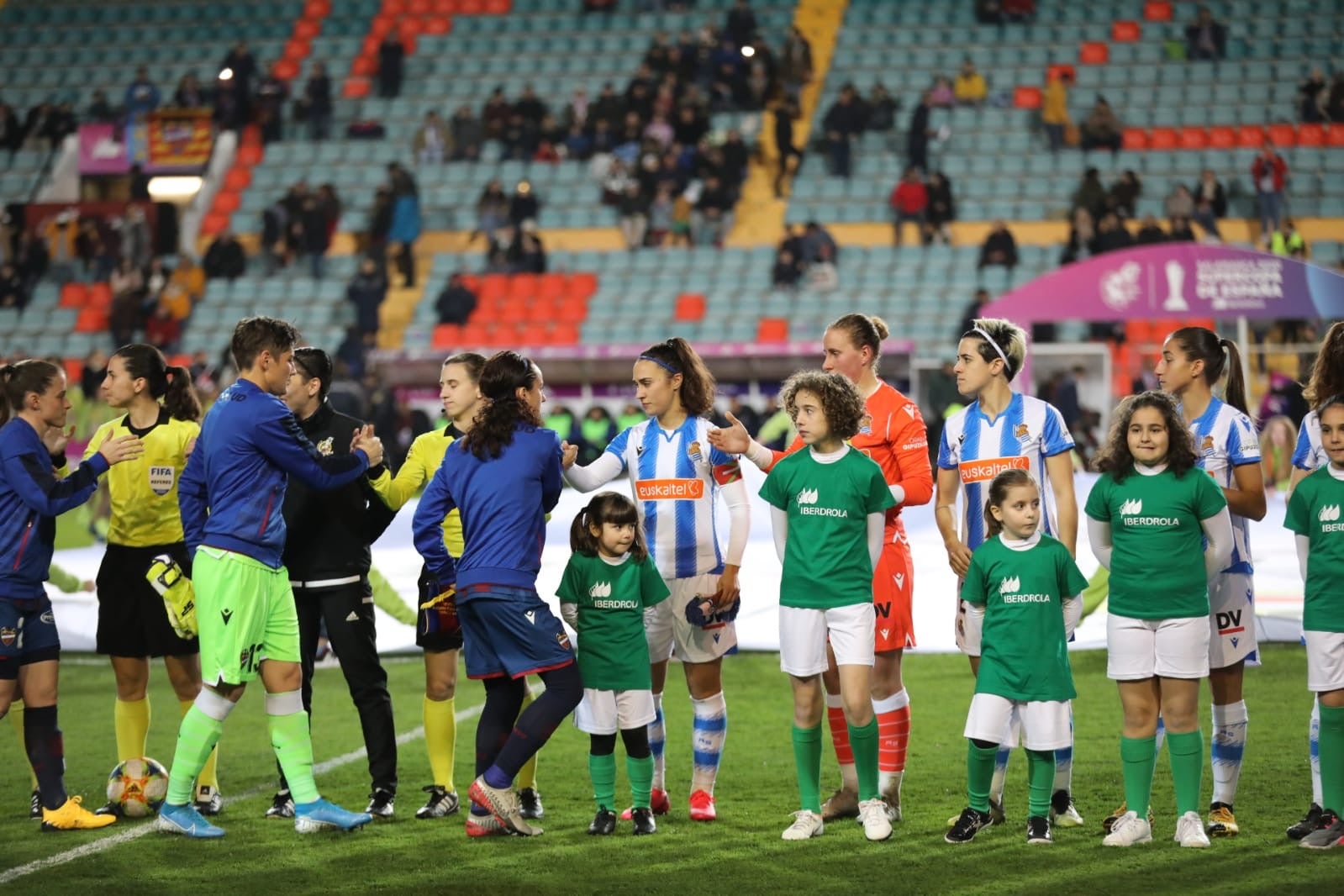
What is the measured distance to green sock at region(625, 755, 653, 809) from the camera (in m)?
5.91

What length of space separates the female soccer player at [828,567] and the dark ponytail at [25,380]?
8.58ft

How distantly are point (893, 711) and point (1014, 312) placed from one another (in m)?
9.83

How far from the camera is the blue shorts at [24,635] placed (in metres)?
6.03

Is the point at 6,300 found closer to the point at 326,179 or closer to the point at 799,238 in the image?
the point at 326,179

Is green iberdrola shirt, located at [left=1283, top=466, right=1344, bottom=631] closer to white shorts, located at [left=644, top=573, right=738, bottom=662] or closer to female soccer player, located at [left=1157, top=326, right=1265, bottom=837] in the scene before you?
female soccer player, located at [left=1157, top=326, right=1265, bottom=837]

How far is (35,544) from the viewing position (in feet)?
20.1

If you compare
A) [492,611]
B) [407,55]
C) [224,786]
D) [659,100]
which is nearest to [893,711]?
[492,611]

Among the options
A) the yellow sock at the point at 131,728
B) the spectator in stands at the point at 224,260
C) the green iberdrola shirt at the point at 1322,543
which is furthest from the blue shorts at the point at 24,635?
the spectator in stands at the point at 224,260

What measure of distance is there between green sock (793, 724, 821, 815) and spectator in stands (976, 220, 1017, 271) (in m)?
16.5

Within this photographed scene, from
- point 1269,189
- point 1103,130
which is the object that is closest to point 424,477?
point 1269,189

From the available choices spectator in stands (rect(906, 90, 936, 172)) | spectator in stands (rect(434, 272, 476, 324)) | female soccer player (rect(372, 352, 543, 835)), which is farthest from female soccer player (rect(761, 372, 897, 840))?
spectator in stands (rect(906, 90, 936, 172))

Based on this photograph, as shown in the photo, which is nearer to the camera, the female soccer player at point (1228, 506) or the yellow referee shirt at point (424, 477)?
the female soccer player at point (1228, 506)

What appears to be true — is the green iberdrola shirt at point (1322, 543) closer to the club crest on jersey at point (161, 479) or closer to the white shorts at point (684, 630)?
the white shorts at point (684, 630)

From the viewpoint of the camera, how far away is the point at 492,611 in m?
5.71
